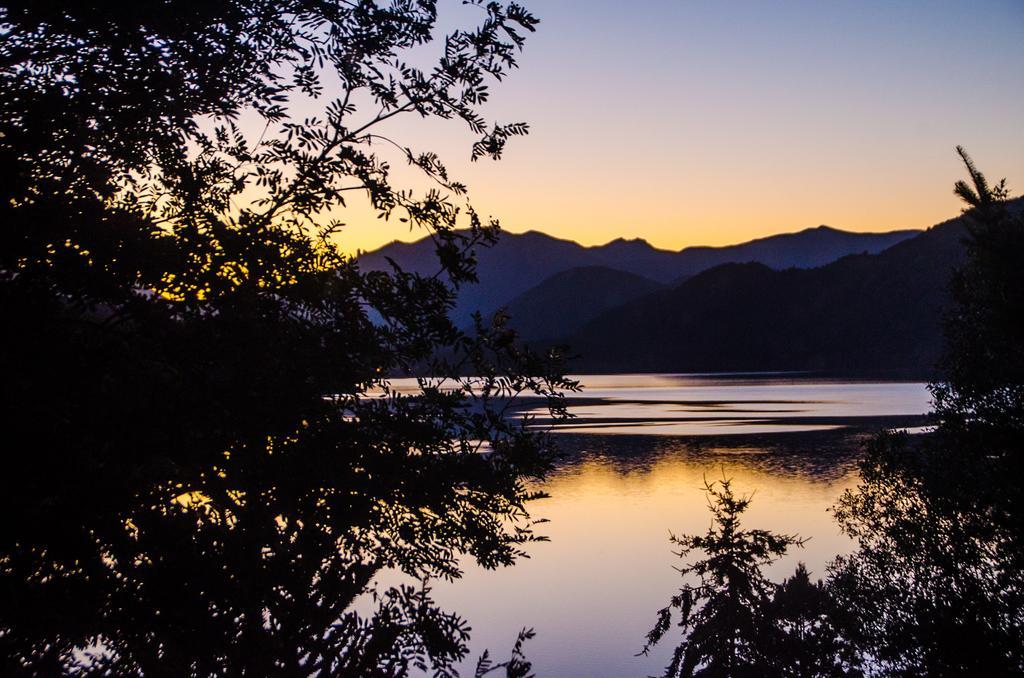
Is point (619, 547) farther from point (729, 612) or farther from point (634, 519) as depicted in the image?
point (729, 612)

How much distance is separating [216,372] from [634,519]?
57221 millimetres

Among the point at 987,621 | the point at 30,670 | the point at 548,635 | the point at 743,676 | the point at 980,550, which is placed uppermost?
the point at 30,670

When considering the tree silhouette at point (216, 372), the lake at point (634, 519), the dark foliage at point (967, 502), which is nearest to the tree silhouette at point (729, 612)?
the dark foliage at point (967, 502)

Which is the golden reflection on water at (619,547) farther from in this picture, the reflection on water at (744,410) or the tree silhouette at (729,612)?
the reflection on water at (744,410)

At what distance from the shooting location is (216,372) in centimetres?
617

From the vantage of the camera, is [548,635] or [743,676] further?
[548,635]

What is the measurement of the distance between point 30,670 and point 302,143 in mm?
5060

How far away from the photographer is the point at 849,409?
12681 centimetres

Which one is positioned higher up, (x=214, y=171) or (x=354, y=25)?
(x=354, y=25)

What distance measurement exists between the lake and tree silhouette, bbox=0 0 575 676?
221cm

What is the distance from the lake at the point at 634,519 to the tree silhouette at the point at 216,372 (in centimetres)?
221

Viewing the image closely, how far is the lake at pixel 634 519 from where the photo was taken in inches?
1636

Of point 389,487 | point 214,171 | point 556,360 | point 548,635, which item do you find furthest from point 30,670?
point 548,635

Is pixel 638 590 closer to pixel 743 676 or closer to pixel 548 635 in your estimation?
pixel 548 635
